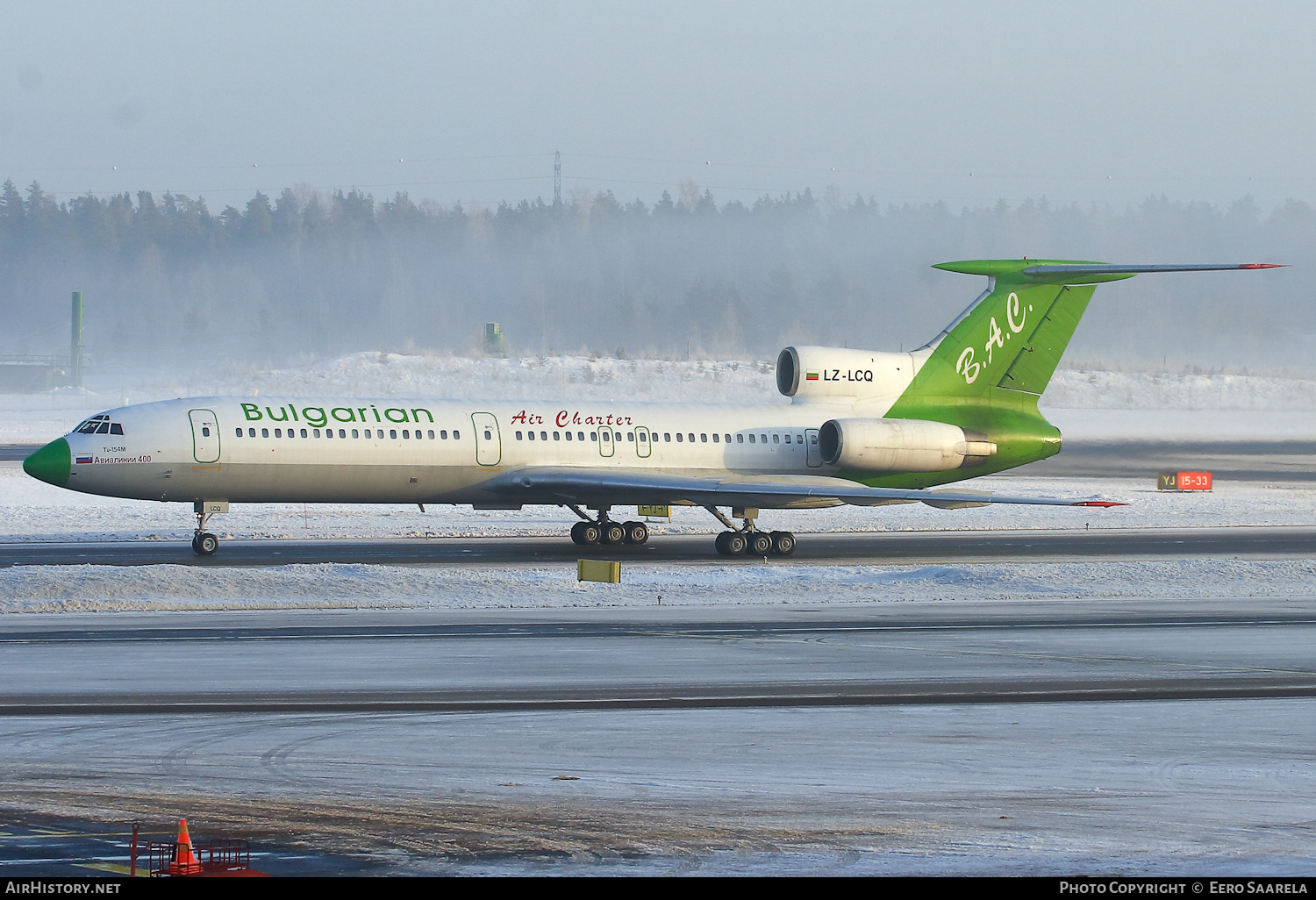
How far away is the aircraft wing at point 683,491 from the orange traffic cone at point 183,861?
26115 millimetres

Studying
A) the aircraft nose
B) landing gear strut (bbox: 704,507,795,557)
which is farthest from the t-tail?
the aircraft nose

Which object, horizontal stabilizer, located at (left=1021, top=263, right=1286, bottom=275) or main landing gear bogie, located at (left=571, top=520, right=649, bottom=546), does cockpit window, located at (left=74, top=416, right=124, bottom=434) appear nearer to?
main landing gear bogie, located at (left=571, top=520, right=649, bottom=546)

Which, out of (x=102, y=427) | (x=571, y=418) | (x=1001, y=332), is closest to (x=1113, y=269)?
(x=1001, y=332)

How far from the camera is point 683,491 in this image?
114ft

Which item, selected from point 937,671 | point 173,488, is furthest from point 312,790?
point 173,488

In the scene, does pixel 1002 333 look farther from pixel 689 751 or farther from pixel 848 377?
pixel 689 751

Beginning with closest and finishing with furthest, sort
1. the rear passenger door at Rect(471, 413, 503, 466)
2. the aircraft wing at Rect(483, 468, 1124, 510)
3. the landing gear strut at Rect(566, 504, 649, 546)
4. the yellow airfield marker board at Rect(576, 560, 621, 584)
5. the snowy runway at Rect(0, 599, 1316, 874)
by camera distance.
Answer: the snowy runway at Rect(0, 599, 1316, 874), the yellow airfield marker board at Rect(576, 560, 621, 584), the aircraft wing at Rect(483, 468, 1124, 510), the rear passenger door at Rect(471, 413, 503, 466), the landing gear strut at Rect(566, 504, 649, 546)

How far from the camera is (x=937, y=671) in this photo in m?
17.6

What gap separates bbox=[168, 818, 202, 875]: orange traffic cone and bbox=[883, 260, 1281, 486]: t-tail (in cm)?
3123

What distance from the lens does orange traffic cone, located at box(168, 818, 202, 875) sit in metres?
8.52

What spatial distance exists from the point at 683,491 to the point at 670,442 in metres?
3.09

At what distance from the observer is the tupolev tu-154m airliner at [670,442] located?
109 ft

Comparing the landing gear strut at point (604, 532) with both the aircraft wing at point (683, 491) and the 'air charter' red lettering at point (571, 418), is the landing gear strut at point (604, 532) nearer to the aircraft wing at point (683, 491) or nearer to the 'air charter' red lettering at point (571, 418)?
the aircraft wing at point (683, 491)
